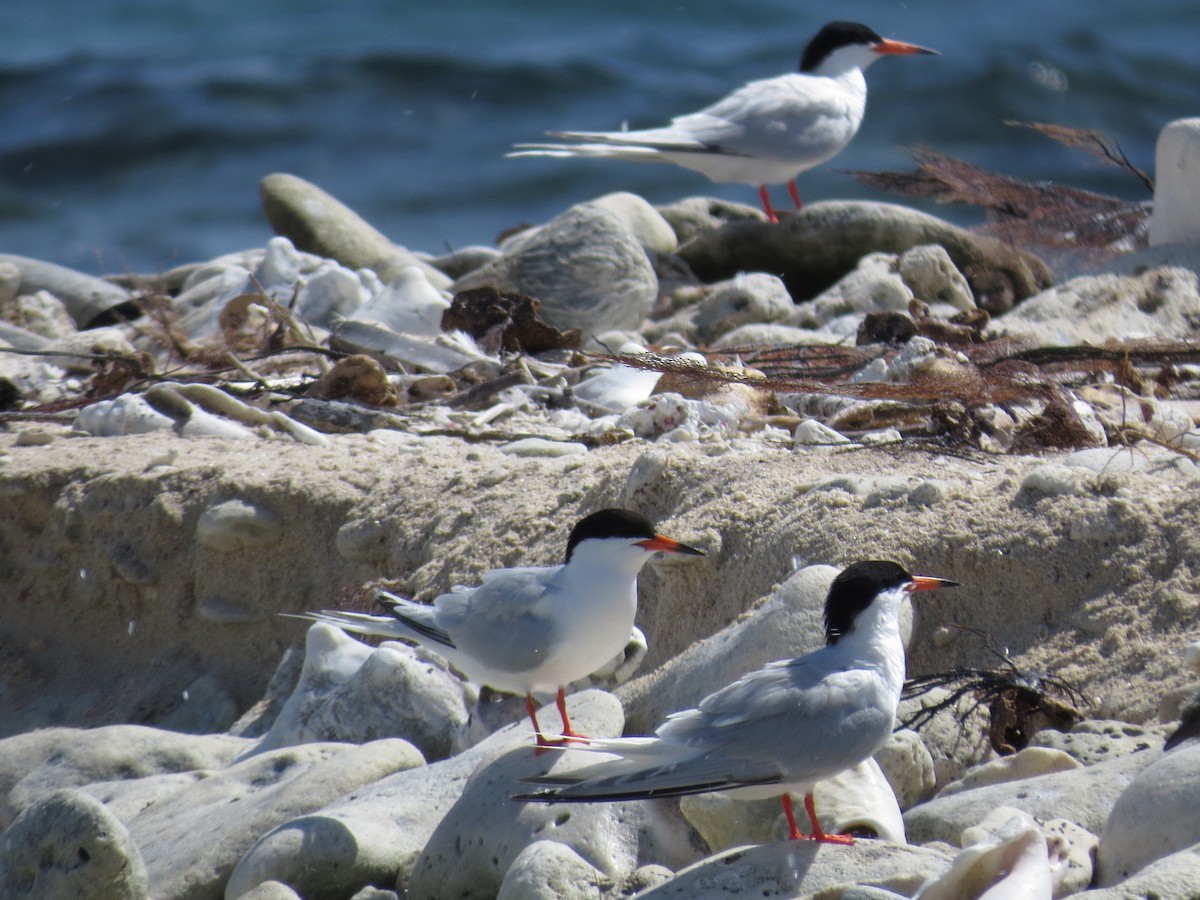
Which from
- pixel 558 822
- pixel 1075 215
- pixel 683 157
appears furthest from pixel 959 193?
pixel 558 822

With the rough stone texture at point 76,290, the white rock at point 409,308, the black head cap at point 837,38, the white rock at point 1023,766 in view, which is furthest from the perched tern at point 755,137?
the white rock at point 1023,766

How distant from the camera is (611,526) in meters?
3.24

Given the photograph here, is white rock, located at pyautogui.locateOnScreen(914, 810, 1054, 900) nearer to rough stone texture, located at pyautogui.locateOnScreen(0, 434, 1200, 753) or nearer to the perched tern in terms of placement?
rough stone texture, located at pyautogui.locateOnScreen(0, 434, 1200, 753)

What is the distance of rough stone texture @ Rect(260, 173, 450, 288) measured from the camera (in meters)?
8.64

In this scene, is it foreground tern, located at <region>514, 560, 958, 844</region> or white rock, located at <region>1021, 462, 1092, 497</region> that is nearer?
foreground tern, located at <region>514, 560, 958, 844</region>

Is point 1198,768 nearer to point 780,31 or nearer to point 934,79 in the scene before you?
point 934,79

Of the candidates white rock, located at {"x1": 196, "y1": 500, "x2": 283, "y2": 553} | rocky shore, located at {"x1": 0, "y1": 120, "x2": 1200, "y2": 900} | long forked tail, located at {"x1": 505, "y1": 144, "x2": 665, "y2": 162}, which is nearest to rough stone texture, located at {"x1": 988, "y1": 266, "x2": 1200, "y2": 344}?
rocky shore, located at {"x1": 0, "y1": 120, "x2": 1200, "y2": 900}

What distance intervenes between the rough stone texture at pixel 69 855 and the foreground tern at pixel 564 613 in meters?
0.83

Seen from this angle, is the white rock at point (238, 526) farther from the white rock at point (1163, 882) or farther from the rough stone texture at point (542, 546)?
the white rock at point (1163, 882)

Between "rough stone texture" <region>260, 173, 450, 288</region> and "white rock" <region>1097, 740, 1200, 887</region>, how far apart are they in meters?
6.31

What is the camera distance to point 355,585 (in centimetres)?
466

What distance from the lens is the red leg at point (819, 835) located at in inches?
102

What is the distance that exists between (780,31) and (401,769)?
19172 millimetres

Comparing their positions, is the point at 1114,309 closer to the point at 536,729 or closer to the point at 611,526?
the point at 611,526
